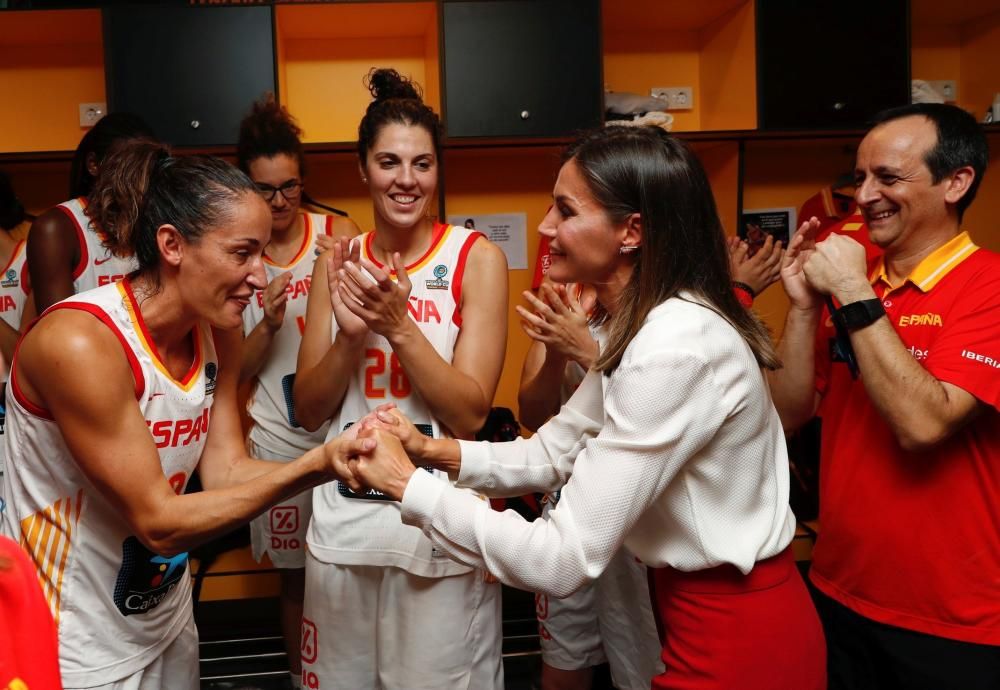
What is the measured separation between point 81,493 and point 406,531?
25.3 inches

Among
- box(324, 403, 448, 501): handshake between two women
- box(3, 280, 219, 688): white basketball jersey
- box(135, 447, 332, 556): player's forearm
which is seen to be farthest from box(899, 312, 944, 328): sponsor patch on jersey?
box(3, 280, 219, 688): white basketball jersey

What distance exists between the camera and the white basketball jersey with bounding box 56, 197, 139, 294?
253cm

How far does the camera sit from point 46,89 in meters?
3.62

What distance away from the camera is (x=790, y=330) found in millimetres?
1994

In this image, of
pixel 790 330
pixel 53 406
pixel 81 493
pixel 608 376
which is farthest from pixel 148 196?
pixel 790 330

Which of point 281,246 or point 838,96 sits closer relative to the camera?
point 281,246

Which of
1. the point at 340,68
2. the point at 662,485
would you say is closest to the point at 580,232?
the point at 662,485

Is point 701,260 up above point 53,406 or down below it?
above

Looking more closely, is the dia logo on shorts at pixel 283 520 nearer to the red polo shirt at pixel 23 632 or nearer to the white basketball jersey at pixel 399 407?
the white basketball jersey at pixel 399 407

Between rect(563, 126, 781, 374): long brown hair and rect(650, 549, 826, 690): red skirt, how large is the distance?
0.36 meters

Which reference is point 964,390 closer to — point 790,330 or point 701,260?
point 790,330

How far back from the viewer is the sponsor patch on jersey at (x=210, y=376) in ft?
5.71

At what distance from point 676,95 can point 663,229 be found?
2633 mm

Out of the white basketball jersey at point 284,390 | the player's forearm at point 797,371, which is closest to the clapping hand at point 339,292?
the white basketball jersey at point 284,390
